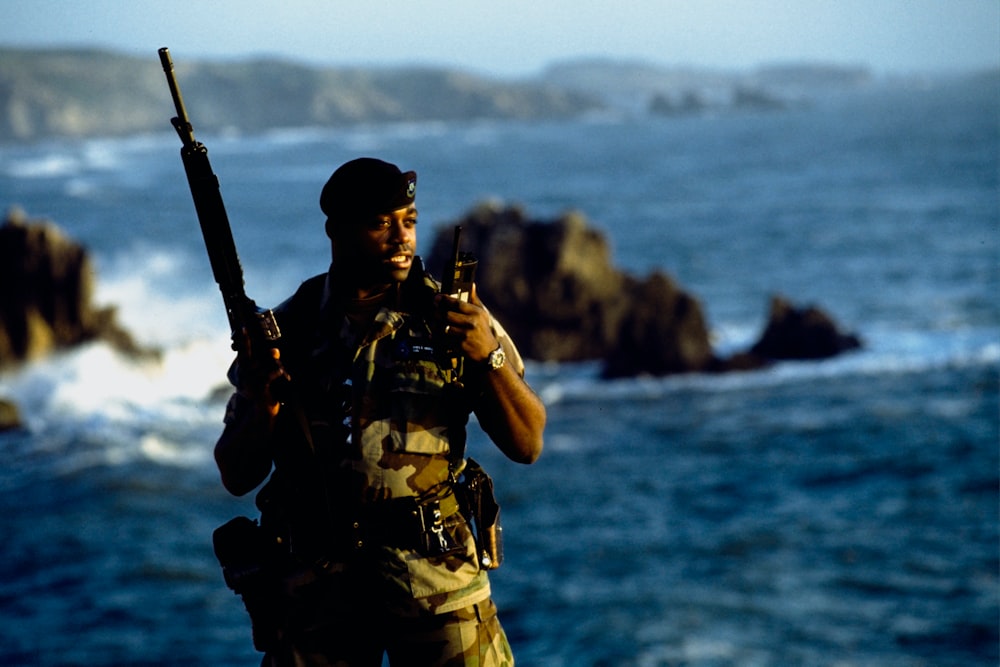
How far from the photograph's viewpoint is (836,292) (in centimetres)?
6153

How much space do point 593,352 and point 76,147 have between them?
168 m

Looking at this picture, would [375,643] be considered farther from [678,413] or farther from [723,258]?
[723,258]

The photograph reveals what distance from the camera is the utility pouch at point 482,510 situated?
5098 mm

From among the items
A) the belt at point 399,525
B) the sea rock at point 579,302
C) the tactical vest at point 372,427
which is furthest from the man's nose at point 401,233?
the sea rock at point 579,302

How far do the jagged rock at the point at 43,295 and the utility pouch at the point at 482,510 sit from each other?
31065 millimetres

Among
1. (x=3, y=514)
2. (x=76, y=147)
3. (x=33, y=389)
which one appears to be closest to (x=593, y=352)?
(x=33, y=389)

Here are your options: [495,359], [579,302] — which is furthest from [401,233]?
[579,302]

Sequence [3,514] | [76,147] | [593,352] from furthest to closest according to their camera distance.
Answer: [76,147], [593,352], [3,514]

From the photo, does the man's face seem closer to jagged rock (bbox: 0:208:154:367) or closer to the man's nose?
the man's nose

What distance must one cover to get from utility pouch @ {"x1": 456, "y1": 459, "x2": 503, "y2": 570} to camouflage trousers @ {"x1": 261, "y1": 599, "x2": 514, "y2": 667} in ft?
0.66

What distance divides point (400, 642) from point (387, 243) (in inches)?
58.3

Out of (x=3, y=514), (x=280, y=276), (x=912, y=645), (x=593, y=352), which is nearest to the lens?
(x=912, y=645)

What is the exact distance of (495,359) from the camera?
4770 mm

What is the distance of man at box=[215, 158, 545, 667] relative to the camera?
4965 mm
